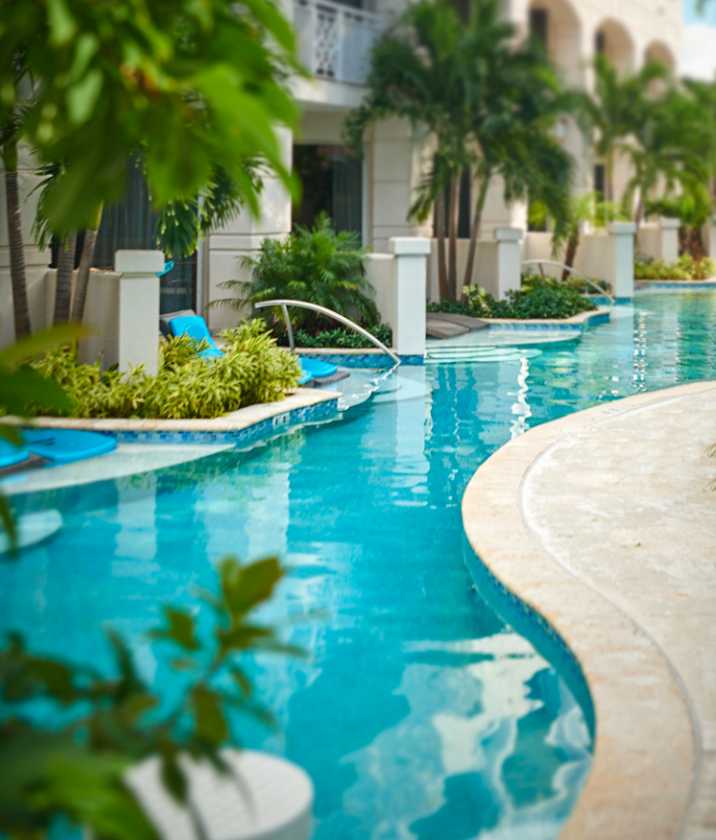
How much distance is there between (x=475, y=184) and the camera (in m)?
30.2

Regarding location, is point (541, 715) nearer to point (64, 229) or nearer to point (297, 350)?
point (64, 229)

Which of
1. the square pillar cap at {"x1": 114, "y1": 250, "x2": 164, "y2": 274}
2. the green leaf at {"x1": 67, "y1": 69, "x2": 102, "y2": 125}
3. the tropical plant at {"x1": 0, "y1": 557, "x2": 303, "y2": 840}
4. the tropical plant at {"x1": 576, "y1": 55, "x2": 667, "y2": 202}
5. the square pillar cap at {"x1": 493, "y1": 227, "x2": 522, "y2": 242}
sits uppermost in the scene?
the tropical plant at {"x1": 576, "y1": 55, "x2": 667, "y2": 202}

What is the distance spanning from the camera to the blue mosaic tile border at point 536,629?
495 centimetres

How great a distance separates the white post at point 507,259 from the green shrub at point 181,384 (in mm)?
12211

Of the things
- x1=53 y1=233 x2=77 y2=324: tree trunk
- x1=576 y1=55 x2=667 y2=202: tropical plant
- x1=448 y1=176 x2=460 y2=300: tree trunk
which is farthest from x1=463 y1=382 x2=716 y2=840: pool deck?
x1=576 y1=55 x2=667 y2=202: tropical plant

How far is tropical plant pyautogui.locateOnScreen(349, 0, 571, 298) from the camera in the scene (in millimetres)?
23266

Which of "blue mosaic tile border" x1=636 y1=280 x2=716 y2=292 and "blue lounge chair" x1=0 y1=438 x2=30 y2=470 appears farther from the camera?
"blue mosaic tile border" x1=636 y1=280 x2=716 y2=292

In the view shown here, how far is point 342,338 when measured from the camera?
54.9 ft

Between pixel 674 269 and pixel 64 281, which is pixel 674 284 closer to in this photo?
pixel 674 269

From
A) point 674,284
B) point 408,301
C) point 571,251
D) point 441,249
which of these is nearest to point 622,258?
point 571,251

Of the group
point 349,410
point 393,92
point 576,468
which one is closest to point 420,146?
point 393,92

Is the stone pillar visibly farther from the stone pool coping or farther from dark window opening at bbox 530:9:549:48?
the stone pool coping

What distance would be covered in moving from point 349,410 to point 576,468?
13.2 ft

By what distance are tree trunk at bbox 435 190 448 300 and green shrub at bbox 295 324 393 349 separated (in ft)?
22.1
